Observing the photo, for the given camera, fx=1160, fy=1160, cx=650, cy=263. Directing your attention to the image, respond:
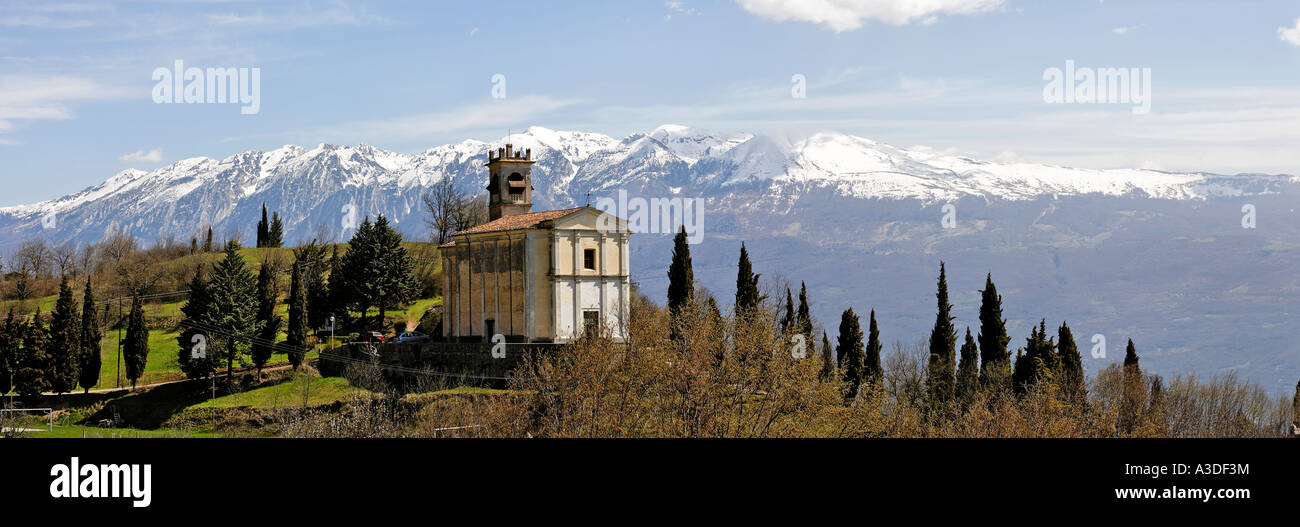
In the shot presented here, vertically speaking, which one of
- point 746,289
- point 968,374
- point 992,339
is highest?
point 746,289

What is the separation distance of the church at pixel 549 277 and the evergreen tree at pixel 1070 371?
21.9 metres

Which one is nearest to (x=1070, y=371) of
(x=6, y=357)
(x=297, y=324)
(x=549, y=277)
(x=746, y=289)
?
(x=746, y=289)

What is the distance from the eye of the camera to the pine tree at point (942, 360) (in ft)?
210

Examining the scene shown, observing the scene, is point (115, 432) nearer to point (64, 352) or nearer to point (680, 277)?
point (64, 352)

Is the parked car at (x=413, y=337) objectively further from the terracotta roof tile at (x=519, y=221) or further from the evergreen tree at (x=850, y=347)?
the evergreen tree at (x=850, y=347)

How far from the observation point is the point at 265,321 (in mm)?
63781

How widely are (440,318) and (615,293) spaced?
51.8 ft

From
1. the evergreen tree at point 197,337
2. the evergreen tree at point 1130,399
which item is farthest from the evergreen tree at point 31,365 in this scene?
the evergreen tree at point 1130,399

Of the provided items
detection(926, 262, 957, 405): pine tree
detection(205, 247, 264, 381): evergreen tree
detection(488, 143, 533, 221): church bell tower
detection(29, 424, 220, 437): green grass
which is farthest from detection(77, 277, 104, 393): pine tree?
detection(926, 262, 957, 405): pine tree

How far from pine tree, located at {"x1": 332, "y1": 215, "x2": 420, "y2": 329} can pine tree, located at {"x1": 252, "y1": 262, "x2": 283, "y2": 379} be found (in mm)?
4858

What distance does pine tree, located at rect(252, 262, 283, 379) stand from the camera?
6109 cm

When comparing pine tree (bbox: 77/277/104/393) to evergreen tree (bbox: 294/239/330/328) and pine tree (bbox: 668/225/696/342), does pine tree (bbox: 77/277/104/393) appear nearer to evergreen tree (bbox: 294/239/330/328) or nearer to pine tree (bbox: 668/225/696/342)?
evergreen tree (bbox: 294/239/330/328)

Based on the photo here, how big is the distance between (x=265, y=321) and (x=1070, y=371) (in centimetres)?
4377
